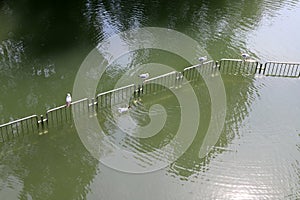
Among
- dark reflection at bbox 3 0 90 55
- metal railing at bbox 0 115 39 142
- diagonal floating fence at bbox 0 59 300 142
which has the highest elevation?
dark reflection at bbox 3 0 90 55

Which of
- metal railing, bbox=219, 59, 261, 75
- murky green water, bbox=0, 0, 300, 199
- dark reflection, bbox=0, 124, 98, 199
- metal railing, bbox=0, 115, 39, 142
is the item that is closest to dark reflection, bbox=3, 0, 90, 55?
murky green water, bbox=0, 0, 300, 199

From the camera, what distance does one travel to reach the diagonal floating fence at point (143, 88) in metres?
10.3

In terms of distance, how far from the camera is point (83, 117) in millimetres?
10797

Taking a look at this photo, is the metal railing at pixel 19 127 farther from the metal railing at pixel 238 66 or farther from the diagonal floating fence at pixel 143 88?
the metal railing at pixel 238 66

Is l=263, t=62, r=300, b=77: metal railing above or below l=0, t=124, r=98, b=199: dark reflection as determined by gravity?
above

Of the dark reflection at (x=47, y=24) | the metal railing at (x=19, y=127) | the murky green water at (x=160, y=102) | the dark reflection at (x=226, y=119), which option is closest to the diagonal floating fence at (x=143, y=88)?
the metal railing at (x=19, y=127)

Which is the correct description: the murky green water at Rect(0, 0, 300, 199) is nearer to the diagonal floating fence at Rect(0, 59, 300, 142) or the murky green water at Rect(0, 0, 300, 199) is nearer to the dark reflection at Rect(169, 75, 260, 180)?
the dark reflection at Rect(169, 75, 260, 180)

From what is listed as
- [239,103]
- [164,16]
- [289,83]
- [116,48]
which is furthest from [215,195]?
[164,16]

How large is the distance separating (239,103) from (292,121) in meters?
1.50

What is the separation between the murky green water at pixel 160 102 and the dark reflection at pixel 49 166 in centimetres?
2

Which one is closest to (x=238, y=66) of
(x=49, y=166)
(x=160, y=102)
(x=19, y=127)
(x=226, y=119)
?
(x=226, y=119)

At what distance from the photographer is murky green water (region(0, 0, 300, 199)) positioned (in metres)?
9.16

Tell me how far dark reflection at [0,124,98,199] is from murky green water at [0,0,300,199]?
0.07 feet

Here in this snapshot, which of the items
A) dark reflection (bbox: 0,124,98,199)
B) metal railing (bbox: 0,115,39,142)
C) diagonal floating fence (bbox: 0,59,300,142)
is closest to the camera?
dark reflection (bbox: 0,124,98,199)
